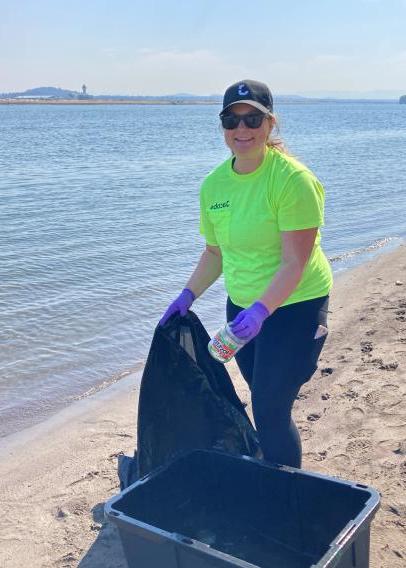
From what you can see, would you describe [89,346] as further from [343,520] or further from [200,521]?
[343,520]

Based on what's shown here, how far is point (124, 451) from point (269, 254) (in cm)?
199

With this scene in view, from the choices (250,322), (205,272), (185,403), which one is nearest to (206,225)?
(205,272)

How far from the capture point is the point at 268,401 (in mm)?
2906

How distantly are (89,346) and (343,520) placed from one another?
4.17m

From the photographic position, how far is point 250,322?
8.73 feet

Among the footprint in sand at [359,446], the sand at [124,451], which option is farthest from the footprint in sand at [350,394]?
the footprint in sand at [359,446]

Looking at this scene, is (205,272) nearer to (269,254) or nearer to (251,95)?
(269,254)

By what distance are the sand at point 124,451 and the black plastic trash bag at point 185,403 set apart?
1.78ft

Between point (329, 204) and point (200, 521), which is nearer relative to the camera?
point (200, 521)

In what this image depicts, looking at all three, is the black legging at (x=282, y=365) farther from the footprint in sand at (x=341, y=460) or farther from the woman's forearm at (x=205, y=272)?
the footprint in sand at (x=341, y=460)

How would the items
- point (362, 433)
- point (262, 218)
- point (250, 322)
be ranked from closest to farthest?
point (250, 322) < point (262, 218) < point (362, 433)

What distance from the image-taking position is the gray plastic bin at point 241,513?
2.54m

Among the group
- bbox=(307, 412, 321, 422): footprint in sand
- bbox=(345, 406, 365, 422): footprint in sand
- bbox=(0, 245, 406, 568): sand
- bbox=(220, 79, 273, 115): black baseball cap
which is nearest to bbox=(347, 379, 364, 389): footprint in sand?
bbox=(0, 245, 406, 568): sand

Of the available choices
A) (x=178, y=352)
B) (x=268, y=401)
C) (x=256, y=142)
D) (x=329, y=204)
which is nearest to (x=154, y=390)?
(x=178, y=352)
